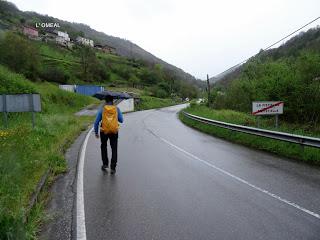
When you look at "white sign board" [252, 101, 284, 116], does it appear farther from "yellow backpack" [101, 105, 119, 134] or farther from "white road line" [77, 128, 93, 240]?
"white road line" [77, 128, 93, 240]

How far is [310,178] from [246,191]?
2.03 meters

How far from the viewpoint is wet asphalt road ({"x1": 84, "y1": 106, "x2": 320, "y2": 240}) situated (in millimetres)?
5262

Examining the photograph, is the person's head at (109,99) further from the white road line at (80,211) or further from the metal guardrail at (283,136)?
the metal guardrail at (283,136)

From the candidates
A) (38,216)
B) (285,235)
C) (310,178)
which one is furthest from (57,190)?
(310,178)

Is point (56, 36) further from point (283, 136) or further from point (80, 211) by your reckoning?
point (80, 211)

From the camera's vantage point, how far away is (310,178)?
866 cm

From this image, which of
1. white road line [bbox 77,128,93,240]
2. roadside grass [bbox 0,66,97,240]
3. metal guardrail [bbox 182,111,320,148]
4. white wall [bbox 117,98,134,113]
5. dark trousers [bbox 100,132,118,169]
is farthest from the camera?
white wall [bbox 117,98,134,113]

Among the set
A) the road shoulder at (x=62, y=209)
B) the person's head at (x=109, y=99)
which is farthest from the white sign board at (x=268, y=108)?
the road shoulder at (x=62, y=209)

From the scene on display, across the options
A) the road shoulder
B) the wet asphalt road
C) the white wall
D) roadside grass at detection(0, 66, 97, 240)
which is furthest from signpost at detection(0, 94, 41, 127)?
the white wall

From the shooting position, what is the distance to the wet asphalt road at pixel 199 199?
5262mm

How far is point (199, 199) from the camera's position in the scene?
22.8ft

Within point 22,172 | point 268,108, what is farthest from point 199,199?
point 268,108

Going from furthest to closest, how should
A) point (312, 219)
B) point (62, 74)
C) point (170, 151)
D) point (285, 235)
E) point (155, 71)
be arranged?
point (155, 71), point (62, 74), point (170, 151), point (312, 219), point (285, 235)

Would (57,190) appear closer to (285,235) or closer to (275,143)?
(285,235)
